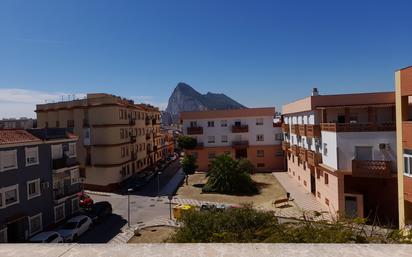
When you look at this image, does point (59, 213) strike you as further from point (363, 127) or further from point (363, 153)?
point (363, 127)

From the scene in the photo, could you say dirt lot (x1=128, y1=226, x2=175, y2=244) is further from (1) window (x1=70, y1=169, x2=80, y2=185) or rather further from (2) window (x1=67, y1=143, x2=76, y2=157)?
(2) window (x1=67, y1=143, x2=76, y2=157)

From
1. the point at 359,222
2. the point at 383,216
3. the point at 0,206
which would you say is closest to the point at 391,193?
the point at 383,216

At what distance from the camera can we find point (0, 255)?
13.5 feet

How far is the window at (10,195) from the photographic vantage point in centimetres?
2198

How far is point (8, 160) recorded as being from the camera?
22484 millimetres

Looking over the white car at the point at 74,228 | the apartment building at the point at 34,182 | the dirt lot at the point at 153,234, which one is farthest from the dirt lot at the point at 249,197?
the apartment building at the point at 34,182

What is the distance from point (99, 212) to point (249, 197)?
15.1m

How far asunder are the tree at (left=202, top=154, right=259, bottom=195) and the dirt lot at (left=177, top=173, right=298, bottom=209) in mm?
1227

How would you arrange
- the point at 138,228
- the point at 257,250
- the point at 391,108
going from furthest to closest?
1. the point at 391,108
2. the point at 138,228
3. the point at 257,250

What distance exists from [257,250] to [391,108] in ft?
96.0

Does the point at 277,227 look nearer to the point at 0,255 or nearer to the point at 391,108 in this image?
the point at 0,255

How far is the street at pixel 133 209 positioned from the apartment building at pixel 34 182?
3819 mm

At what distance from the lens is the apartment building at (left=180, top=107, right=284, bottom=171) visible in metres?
49.9

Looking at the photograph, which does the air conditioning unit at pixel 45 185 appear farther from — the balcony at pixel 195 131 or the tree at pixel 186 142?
the balcony at pixel 195 131
